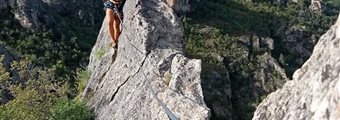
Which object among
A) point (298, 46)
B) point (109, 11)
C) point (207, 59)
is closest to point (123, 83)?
point (109, 11)

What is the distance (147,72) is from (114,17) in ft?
14.7

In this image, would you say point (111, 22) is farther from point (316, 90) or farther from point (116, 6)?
point (316, 90)

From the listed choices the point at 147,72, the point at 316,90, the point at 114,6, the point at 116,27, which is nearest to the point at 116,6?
the point at 114,6

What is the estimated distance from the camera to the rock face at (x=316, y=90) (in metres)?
4.97

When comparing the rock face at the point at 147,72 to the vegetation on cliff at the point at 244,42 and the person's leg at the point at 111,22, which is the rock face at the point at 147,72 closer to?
the person's leg at the point at 111,22

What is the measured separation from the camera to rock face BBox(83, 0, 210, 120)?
11.0 metres

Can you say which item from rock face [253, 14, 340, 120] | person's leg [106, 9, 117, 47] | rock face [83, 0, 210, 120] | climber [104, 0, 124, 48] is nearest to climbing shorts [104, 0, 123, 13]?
climber [104, 0, 124, 48]

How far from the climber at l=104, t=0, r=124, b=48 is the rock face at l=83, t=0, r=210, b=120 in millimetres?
234

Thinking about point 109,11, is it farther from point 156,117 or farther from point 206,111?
point 206,111

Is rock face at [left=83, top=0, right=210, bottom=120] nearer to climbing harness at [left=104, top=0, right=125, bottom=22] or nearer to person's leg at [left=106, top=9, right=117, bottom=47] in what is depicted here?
climbing harness at [left=104, top=0, right=125, bottom=22]

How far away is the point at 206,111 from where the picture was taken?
31.7ft

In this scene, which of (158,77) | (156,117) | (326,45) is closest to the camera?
(326,45)

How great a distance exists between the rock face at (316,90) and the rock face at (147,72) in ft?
11.1

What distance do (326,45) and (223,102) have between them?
107 meters
